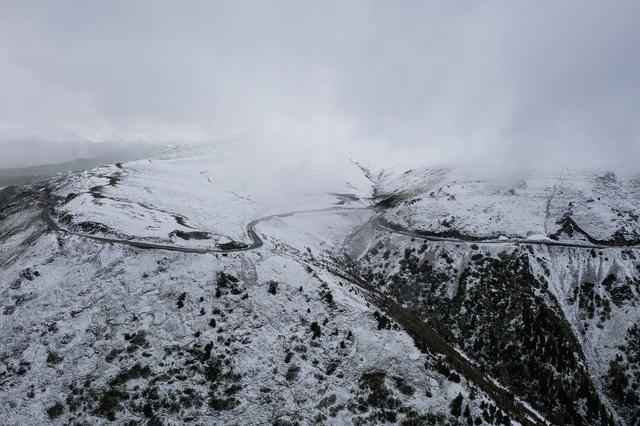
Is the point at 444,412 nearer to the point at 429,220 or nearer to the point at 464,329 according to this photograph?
the point at 464,329

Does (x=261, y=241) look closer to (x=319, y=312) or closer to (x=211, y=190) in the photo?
(x=319, y=312)

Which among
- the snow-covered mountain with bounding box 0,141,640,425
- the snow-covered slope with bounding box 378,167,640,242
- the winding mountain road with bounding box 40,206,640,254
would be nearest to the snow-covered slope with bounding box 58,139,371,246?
the snow-covered mountain with bounding box 0,141,640,425

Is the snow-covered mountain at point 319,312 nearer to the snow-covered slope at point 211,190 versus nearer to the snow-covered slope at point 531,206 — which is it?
the snow-covered slope at point 531,206

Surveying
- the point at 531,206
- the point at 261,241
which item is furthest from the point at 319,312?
the point at 531,206

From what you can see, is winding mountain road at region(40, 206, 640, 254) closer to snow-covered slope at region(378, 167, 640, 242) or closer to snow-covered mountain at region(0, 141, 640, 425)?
snow-covered mountain at region(0, 141, 640, 425)

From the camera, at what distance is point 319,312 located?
37.3 m

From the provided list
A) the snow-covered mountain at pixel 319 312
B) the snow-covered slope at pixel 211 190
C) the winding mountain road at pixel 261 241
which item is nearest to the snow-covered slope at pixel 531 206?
the snow-covered mountain at pixel 319 312

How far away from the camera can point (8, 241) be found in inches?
1956

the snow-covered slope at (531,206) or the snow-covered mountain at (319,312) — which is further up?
the snow-covered slope at (531,206)

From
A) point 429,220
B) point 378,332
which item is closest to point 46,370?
point 378,332

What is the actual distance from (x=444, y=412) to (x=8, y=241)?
5961 centimetres

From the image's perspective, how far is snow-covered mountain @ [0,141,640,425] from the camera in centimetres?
2802

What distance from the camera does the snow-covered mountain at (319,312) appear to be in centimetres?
2802

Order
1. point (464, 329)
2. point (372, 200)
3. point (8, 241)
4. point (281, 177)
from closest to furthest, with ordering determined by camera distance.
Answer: point (464, 329) < point (8, 241) < point (372, 200) < point (281, 177)
